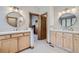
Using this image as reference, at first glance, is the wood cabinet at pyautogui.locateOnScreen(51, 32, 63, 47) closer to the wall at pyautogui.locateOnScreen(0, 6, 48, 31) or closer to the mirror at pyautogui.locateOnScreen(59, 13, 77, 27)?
the mirror at pyautogui.locateOnScreen(59, 13, 77, 27)

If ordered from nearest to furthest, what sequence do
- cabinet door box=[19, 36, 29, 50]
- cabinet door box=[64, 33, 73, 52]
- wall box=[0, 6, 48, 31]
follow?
1. wall box=[0, 6, 48, 31]
2. cabinet door box=[64, 33, 73, 52]
3. cabinet door box=[19, 36, 29, 50]

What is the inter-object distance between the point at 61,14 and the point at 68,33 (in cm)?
52

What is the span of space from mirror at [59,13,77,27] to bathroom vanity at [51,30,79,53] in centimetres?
22

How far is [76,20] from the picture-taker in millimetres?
2328

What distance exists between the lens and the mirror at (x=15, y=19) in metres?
2.15

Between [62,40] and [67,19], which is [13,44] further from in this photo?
[67,19]

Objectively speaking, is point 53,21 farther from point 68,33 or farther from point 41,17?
point 68,33

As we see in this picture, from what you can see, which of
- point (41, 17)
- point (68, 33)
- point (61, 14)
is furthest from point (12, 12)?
point (68, 33)

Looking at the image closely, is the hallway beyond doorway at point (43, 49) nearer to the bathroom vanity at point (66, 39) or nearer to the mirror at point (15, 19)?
the bathroom vanity at point (66, 39)

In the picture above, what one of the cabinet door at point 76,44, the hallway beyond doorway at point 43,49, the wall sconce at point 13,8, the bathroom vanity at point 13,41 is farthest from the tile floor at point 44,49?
the wall sconce at point 13,8

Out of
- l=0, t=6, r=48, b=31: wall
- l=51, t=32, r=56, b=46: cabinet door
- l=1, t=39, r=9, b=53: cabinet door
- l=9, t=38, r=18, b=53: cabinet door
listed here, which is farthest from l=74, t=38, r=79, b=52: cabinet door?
l=1, t=39, r=9, b=53: cabinet door

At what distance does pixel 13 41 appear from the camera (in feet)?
8.13

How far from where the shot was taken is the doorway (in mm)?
2139

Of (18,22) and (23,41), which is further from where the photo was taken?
(23,41)
